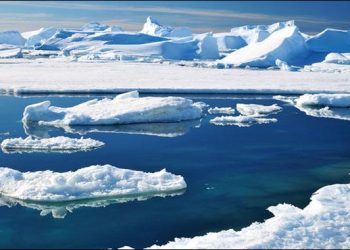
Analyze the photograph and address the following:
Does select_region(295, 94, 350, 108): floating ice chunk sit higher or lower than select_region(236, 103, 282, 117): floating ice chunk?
higher

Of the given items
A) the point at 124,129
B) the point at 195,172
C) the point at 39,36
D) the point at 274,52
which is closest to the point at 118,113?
the point at 124,129

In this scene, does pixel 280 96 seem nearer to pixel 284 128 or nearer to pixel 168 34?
pixel 284 128

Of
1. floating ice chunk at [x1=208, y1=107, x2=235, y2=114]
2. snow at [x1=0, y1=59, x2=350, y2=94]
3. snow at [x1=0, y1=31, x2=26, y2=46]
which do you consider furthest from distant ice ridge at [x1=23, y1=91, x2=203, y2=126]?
snow at [x1=0, y1=31, x2=26, y2=46]

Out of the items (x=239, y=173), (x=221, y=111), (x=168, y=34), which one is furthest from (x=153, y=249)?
(x=168, y=34)

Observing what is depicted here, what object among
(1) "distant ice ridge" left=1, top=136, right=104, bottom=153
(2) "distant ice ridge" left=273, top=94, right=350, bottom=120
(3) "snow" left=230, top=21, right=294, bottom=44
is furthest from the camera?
(3) "snow" left=230, top=21, right=294, bottom=44

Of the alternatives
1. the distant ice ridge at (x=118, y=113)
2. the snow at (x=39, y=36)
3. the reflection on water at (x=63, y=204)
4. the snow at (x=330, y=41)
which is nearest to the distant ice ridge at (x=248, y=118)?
the distant ice ridge at (x=118, y=113)

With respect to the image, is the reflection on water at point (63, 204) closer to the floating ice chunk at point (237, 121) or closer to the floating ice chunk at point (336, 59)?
the floating ice chunk at point (237, 121)

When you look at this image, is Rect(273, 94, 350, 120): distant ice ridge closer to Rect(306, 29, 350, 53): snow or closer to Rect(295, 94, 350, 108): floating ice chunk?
Rect(295, 94, 350, 108): floating ice chunk
